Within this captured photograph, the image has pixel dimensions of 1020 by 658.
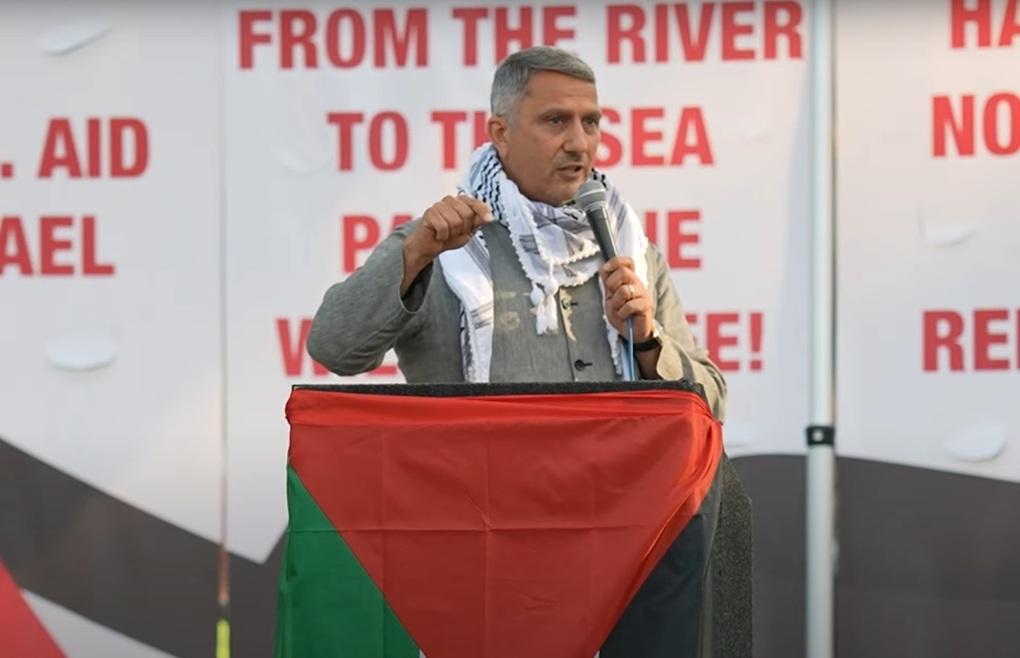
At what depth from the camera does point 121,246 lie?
388 centimetres

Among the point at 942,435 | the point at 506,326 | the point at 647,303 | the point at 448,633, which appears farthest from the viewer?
the point at 942,435

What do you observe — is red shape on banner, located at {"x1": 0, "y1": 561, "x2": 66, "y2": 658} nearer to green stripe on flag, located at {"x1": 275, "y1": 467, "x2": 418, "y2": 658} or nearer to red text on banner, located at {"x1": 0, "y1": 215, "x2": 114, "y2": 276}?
red text on banner, located at {"x1": 0, "y1": 215, "x2": 114, "y2": 276}

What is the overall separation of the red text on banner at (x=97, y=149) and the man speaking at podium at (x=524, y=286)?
1.22 m

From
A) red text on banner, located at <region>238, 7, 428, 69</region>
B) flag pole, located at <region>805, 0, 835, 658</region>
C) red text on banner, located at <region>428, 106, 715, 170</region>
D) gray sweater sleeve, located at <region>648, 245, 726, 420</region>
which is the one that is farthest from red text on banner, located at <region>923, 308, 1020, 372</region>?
red text on banner, located at <region>238, 7, 428, 69</region>

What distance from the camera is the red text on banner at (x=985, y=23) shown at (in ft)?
12.5

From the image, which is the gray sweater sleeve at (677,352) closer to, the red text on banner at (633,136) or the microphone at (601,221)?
the microphone at (601,221)

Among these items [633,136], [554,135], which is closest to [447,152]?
[633,136]

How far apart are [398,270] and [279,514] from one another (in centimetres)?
143

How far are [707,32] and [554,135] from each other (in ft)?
3.57

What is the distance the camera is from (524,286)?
112 inches

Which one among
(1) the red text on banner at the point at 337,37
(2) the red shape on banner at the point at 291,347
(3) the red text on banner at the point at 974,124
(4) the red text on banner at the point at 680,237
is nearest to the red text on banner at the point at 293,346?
(2) the red shape on banner at the point at 291,347

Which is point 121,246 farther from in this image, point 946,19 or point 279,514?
point 946,19

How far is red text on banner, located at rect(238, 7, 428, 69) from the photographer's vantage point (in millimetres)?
3867

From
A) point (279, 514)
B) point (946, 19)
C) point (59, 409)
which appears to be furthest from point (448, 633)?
point (946, 19)
